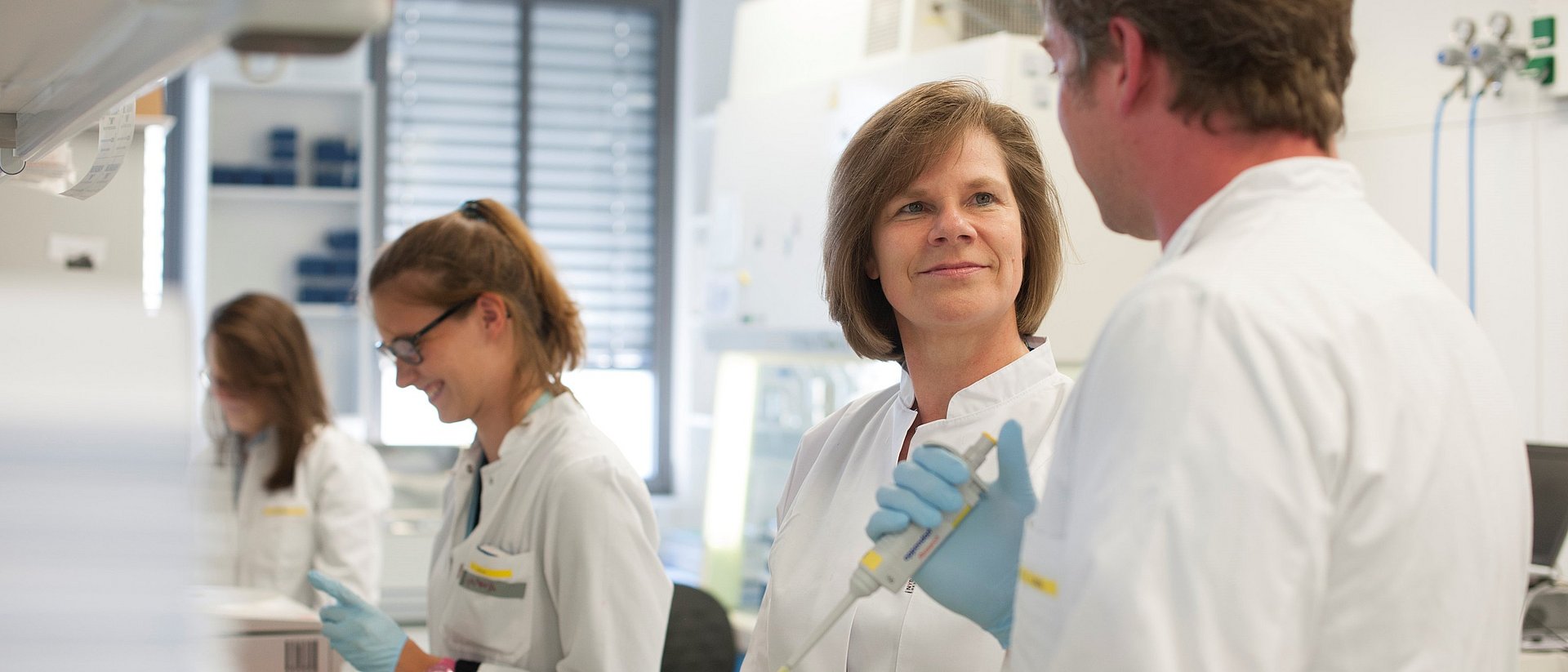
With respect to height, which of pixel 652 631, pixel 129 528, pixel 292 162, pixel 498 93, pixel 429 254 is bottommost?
pixel 652 631

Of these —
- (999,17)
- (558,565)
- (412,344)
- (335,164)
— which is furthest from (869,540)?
(335,164)

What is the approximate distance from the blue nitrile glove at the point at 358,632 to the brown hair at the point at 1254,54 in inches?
50.5

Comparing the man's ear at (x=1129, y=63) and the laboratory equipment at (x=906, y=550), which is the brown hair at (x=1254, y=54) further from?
the laboratory equipment at (x=906, y=550)

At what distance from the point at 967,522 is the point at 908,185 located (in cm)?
56

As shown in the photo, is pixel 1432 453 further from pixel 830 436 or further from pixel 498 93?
pixel 498 93

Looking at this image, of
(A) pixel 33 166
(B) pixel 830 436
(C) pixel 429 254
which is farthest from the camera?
(C) pixel 429 254

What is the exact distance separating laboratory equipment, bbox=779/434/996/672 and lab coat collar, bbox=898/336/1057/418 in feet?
1.33

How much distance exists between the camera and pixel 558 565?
1603 mm

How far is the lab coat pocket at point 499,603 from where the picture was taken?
1622mm

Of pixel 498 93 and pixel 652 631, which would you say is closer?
pixel 652 631

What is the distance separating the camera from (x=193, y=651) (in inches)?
26.4

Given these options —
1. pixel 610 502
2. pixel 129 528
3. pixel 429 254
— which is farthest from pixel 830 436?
pixel 129 528

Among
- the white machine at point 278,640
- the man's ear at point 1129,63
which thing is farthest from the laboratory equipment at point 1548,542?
the white machine at point 278,640

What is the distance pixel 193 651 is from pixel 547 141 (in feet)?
16.5
